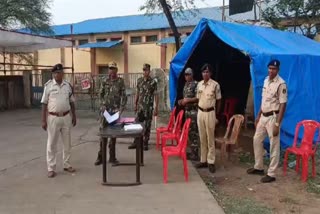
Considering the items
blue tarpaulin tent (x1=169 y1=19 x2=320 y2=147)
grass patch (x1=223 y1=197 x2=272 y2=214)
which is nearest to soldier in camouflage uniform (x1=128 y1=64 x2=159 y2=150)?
blue tarpaulin tent (x1=169 y1=19 x2=320 y2=147)

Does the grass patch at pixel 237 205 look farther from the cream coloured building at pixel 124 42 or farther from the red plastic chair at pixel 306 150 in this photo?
the cream coloured building at pixel 124 42

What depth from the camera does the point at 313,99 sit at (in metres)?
8.78

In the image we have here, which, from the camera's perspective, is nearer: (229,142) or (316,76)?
(229,142)

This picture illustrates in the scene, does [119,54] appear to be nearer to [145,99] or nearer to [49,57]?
[49,57]

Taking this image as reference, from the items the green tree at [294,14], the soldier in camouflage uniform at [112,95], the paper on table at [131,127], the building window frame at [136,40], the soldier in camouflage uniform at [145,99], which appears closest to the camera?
the paper on table at [131,127]

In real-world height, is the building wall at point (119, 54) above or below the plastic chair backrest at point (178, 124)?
above

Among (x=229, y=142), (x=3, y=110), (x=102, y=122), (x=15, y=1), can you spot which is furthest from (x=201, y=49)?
(x=15, y=1)

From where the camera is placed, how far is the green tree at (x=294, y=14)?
52.4ft

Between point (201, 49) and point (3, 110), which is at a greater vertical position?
point (201, 49)

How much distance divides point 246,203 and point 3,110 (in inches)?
555

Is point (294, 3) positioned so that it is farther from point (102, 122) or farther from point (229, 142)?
point (102, 122)

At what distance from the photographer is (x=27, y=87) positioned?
18.6m

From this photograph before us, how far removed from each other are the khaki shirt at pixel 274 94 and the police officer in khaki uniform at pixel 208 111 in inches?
32.3

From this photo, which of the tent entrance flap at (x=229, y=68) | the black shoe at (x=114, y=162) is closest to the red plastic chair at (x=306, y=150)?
the black shoe at (x=114, y=162)
